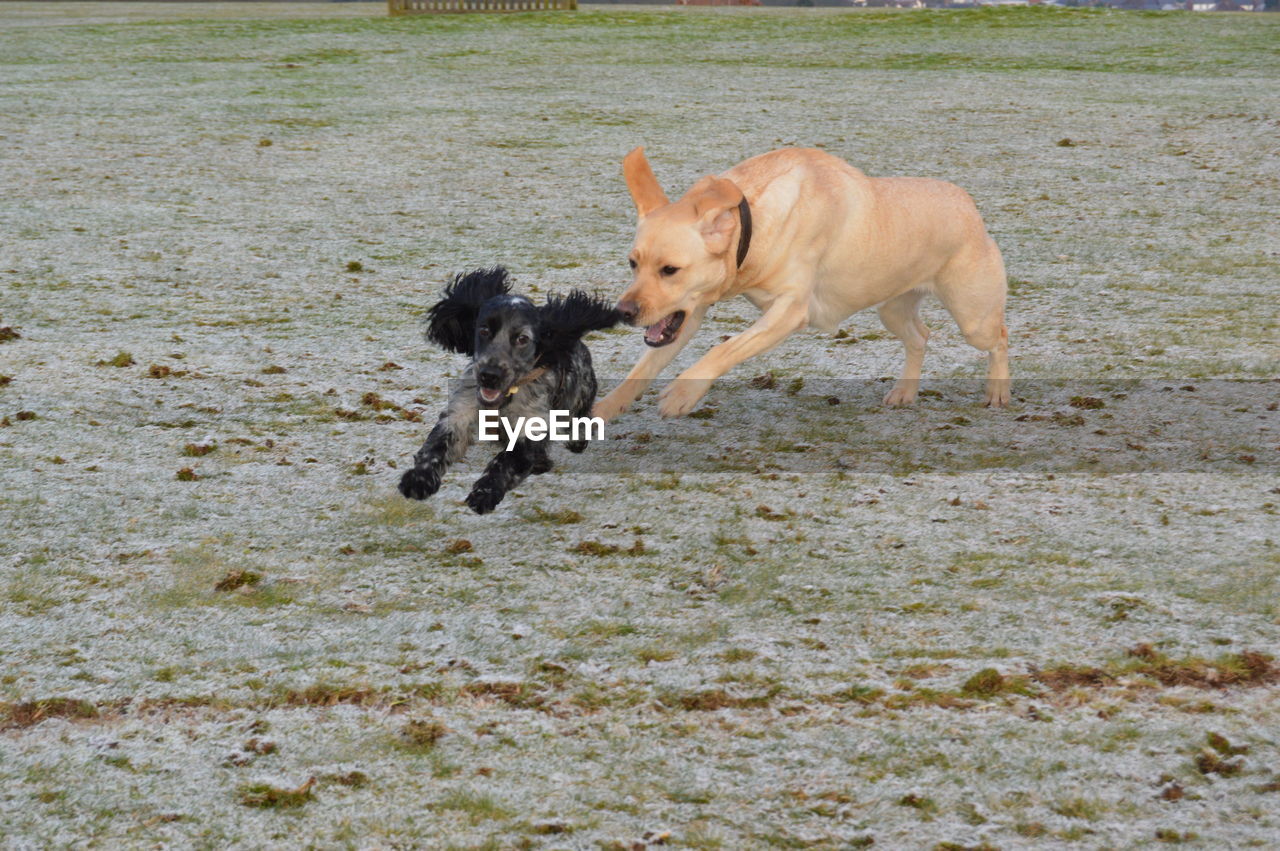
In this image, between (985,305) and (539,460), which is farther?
(985,305)

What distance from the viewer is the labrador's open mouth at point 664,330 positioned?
555 cm

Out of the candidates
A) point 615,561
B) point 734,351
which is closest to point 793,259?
point 734,351

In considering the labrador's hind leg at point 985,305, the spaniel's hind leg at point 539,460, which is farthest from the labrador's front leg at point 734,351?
the labrador's hind leg at point 985,305

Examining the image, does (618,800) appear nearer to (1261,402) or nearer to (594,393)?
(594,393)

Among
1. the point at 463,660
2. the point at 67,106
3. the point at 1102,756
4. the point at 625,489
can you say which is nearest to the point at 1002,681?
the point at 1102,756

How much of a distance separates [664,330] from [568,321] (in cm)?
55

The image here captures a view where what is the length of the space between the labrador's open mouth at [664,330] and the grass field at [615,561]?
1.60ft

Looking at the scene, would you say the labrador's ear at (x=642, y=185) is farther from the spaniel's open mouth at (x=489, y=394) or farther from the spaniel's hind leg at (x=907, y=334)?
the spaniel's hind leg at (x=907, y=334)

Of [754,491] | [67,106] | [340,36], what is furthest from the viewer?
[340,36]

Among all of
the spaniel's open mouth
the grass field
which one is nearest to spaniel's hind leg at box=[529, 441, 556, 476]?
the grass field

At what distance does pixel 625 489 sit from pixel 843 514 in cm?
92

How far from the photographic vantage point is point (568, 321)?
5.21m

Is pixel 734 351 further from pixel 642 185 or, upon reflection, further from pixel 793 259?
pixel 642 185

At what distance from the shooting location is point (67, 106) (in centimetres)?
1579
